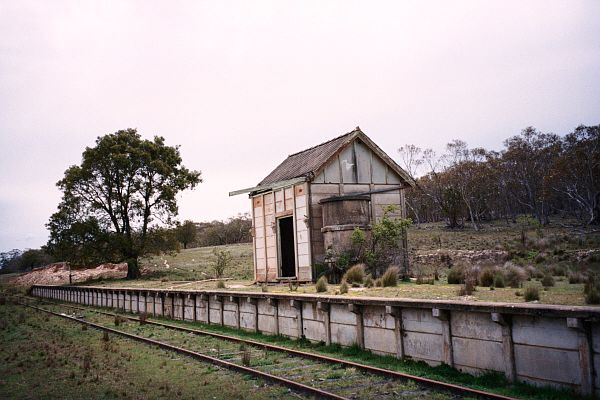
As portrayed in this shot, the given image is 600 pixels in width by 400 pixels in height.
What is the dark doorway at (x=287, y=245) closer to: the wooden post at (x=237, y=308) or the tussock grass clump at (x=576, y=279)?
the wooden post at (x=237, y=308)

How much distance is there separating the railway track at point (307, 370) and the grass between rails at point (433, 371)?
47cm

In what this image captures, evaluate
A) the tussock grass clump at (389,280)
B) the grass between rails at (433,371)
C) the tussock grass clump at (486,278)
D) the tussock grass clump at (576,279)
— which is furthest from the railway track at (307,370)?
the tussock grass clump at (576,279)

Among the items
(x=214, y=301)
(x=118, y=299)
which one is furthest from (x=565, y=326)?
(x=118, y=299)

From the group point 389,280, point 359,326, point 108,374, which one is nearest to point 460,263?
point 389,280

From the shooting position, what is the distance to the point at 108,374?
10.2m

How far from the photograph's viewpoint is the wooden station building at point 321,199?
2073cm

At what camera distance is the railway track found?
300 inches

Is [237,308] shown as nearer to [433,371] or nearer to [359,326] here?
[359,326]

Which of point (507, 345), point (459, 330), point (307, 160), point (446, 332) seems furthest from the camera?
point (307, 160)

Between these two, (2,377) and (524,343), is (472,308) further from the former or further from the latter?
(2,377)

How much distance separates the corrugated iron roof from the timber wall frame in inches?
324

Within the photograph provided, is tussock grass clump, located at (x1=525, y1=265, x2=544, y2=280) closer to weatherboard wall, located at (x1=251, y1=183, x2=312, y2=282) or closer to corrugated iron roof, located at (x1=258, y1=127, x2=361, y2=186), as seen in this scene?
weatherboard wall, located at (x1=251, y1=183, x2=312, y2=282)

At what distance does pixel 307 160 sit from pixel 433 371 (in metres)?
15.8

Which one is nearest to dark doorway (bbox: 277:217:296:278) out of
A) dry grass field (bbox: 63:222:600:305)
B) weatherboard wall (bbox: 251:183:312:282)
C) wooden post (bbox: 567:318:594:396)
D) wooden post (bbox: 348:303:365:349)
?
weatherboard wall (bbox: 251:183:312:282)
